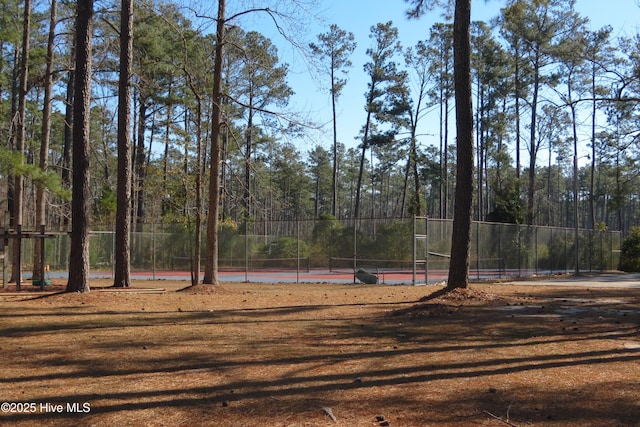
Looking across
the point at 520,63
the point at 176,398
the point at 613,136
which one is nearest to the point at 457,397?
the point at 176,398

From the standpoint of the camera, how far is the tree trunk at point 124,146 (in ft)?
49.8

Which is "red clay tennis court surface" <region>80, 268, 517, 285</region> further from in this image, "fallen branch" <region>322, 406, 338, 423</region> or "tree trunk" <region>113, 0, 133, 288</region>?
"fallen branch" <region>322, 406, 338, 423</region>

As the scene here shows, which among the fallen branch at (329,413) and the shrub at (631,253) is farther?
the shrub at (631,253)

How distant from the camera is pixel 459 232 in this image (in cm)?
1307

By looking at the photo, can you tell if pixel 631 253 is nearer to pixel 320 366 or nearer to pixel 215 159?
pixel 215 159

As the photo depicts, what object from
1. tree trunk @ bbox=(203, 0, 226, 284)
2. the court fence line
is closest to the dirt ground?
tree trunk @ bbox=(203, 0, 226, 284)

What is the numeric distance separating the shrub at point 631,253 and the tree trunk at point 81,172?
3021 cm

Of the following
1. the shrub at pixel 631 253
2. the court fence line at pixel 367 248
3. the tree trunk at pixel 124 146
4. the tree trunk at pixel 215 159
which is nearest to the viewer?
the tree trunk at pixel 124 146

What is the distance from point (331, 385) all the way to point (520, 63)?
43.8 meters

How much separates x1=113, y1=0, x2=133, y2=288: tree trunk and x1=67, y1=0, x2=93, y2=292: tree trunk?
5.93ft

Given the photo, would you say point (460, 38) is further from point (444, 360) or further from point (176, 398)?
point (176, 398)

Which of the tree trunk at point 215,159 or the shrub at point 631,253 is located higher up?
the tree trunk at point 215,159

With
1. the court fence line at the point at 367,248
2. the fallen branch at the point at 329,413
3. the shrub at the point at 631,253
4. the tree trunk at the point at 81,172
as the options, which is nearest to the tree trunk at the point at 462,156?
the court fence line at the point at 367,248

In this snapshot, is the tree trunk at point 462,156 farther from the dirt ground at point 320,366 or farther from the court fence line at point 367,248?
the court fence line at point 367,248
